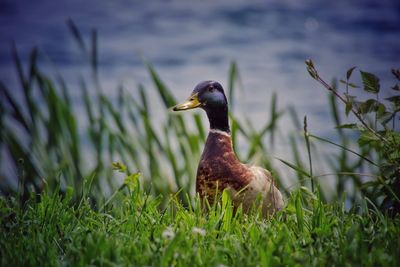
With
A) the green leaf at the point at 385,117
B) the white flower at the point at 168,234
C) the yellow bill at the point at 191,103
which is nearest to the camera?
the white flower at the point at 168,234

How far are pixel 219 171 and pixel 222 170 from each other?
0.01 m

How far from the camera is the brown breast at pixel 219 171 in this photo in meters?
2.85

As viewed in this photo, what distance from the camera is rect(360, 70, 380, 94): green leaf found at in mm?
2711

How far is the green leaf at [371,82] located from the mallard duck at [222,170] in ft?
1.92

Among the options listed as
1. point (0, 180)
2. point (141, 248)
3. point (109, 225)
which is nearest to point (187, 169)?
point (0, 180)

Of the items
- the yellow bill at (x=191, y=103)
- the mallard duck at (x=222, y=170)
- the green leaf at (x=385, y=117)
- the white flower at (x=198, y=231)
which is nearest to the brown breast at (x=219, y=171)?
the mallard duck at (x=222, y=170)

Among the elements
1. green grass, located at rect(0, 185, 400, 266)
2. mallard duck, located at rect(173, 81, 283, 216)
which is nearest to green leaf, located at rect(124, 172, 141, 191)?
green grass, located at rect(0, 185, 400, 266)

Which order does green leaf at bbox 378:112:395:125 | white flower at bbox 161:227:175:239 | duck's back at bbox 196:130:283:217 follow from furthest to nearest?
1. duck's back at bbox 196:130:283:217
2. green leaf at bbox 378:112:395:125
3. white flower at bbox 161:227:175:239

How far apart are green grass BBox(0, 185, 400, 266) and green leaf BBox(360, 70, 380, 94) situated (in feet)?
1.64

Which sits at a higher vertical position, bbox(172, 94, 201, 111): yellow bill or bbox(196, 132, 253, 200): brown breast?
bbox(172, 94, 201, 111): yellow bill

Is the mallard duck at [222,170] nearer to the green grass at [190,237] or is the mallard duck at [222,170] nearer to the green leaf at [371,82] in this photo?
the green grass at [190,237]

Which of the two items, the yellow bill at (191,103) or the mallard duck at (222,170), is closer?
the mallard duck at (222,170)

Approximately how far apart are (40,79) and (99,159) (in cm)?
67

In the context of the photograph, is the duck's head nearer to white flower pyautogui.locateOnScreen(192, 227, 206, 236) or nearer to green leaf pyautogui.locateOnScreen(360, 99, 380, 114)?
green leaf pyautogui.locateOnScreen(360, 99, 380, 114)
